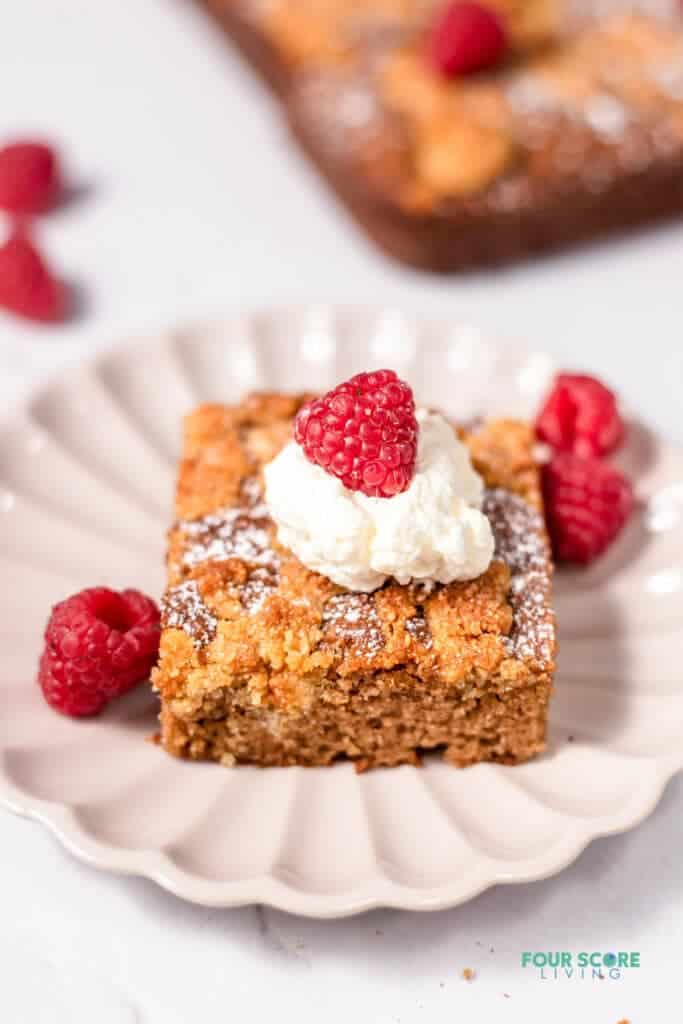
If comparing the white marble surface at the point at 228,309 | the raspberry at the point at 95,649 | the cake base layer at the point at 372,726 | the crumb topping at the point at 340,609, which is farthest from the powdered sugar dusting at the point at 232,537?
the white marble surface at the point at 228,309

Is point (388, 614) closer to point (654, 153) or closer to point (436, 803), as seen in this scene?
point (436, 803)

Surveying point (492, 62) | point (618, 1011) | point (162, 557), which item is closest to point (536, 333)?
point (492, 62)

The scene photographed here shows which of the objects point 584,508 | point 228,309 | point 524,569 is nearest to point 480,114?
point 228,309

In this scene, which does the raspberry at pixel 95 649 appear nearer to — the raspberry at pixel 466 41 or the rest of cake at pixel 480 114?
the rest of cake at pixel 480 114

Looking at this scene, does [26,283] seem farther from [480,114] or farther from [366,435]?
[366,435]

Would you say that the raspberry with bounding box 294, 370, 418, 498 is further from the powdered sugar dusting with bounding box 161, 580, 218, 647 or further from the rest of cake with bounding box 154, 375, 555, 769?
the powdered sugar dusting with bounding box 161, 580, 218, 647
